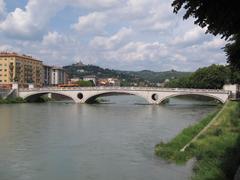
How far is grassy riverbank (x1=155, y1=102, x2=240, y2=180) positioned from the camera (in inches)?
480

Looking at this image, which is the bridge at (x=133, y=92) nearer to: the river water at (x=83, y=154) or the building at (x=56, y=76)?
the river water at (x=83, y=154)

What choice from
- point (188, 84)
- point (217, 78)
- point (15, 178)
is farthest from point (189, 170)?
point (188, 84)

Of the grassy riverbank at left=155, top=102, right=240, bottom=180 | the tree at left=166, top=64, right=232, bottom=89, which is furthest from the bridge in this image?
the grassy riverbank at left=155, top=102, right=240, bottom=180

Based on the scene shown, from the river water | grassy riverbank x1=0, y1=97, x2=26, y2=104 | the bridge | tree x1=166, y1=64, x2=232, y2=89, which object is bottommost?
the river water

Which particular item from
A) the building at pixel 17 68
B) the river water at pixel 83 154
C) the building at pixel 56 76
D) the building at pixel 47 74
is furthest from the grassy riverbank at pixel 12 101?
the building at pixel 56 76

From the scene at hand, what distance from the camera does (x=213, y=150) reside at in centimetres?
1644

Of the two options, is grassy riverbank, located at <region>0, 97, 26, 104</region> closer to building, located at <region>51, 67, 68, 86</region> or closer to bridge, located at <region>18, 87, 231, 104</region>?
bridge, located at <region>18, 87, 231, 104</region>

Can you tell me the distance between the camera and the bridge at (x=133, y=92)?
65.6 meters

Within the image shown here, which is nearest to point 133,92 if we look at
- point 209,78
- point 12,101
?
point 12,101

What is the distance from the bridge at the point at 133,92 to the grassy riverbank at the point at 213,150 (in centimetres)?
3925

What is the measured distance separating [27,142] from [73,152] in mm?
4338

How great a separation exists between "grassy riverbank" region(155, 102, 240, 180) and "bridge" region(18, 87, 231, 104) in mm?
39246

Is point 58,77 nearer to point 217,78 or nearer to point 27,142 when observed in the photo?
point 217,78

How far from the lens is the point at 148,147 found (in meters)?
22.5
